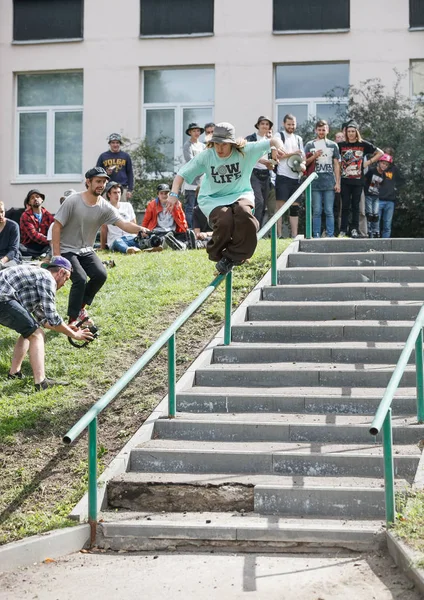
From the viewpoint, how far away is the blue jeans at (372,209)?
53.5 ft

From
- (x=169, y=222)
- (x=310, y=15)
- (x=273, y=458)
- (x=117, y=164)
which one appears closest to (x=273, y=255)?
(x=273, y=458)

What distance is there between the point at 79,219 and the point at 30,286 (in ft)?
4.63

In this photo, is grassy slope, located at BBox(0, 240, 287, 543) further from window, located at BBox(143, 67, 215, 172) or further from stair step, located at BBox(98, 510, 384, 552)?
window, located at BBox(143, 67, 215, 172)

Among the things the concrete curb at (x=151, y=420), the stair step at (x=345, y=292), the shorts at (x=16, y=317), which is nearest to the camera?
the concrete curb at (x=151, y=420)

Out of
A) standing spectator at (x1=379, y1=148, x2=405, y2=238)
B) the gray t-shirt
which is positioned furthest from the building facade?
the gray t-shirt

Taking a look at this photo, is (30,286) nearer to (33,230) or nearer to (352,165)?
(33,230)

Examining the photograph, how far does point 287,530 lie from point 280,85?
17362mm

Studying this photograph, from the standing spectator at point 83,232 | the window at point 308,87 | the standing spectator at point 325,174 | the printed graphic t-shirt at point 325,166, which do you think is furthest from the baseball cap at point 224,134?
the window at point 308,87

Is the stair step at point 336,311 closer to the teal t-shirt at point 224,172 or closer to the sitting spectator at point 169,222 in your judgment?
the teal t-shirt at point 224,172

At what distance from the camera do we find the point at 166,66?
75.0ft

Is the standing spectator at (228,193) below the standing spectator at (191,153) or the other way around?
below

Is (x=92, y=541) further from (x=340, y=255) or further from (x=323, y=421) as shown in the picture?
(x=340, y=255)

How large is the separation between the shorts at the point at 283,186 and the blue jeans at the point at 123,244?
8.94 feet

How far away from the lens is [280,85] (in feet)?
73.9
